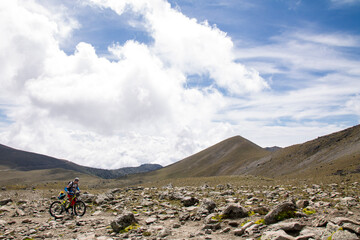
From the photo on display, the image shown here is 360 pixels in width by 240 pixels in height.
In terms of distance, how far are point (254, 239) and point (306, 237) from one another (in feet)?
6.17

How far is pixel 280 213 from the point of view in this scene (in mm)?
10523

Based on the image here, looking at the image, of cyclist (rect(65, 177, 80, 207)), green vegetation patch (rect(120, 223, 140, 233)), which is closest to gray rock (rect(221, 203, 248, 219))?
green vegetation patch (rect(120, 223, 140, 233))

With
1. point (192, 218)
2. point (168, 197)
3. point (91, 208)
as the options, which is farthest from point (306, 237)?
point (91, 208)

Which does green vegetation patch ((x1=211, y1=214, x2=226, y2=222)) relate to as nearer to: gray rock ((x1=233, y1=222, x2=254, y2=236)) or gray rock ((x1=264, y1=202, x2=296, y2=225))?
gray rock ((x1=233, y1=222, x2=254, y2=236))

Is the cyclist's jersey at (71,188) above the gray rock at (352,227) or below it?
above

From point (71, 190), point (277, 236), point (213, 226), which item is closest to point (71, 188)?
point (71, 190)

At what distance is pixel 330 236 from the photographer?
758cm

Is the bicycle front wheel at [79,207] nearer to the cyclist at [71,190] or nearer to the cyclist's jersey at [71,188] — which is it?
the cyclist at [71,190]

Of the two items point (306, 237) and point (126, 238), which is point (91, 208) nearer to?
point (126, 238)

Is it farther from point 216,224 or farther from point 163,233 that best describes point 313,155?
point 163,233

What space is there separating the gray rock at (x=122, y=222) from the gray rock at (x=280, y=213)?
7.34m

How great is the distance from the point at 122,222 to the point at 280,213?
8.21 metres

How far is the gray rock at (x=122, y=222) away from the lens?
12.7m

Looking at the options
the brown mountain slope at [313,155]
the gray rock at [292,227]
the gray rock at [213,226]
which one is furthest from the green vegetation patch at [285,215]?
the brown mountain slope at [313,155]
